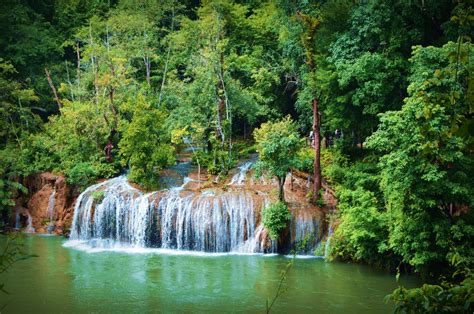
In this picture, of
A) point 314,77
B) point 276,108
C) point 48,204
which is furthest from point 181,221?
point 276,108

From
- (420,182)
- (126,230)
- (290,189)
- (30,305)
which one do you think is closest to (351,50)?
(290,189)

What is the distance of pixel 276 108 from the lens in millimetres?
24062

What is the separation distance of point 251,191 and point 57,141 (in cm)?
939

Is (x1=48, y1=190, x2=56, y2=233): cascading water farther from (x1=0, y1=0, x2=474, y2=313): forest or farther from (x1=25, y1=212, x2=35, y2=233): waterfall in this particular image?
(x1=0, y1=0, x2=474, y2=313): forest

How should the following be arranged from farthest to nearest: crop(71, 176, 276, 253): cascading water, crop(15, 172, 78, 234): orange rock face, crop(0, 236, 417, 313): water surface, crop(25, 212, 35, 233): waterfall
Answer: crop(25, 212, 35, 233): waterfall, crop(15, 172, 78, 234): orange rock face, crop(71, 176, 276, 253): cascading water, crop(0, 236, 417, 313): water surface

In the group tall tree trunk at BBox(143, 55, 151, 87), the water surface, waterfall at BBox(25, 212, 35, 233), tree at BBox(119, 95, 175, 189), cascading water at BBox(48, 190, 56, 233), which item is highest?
tall tree trunk at BBox(143, 55, 151, 87)

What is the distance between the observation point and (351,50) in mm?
16625

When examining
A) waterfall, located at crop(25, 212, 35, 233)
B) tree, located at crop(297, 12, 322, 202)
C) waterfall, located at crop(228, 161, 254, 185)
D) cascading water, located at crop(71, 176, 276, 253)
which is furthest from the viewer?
waterfall, located at crop(25, 212, 35, 233)

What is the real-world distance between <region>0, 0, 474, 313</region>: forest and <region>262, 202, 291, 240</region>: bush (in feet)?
0.13

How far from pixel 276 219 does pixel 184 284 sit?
166 inches

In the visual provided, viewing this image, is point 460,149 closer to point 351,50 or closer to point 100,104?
point 351,50

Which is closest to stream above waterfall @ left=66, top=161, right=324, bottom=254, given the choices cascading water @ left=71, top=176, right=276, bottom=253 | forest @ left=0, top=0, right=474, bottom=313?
cascading water @ left=71, top=176, right=276, bottom=253

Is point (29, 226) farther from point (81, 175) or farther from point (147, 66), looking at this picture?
point (147, 66)

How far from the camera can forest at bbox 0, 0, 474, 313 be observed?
39.2ft
